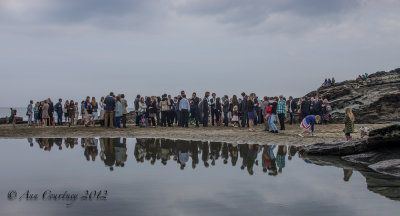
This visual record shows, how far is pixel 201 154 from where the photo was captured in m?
11.8

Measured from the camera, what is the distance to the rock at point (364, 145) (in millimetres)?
10336

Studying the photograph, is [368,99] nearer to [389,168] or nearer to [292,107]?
[292,107]

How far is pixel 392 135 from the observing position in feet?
33.6

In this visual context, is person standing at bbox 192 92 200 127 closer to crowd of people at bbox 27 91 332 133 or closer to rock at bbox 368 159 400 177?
crowd of people at bbox 27 91 332 133

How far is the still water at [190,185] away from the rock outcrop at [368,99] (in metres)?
18.5

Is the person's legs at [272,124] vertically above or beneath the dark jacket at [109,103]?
beneath

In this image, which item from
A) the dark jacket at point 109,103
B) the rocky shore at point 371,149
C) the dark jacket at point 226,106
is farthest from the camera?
the dark jacket at point 226,106

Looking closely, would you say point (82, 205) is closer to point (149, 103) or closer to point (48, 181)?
point (48, 181)

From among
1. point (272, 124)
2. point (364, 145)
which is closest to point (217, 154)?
point (364, 145)

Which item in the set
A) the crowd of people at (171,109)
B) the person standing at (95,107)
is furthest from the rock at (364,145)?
the person standing at (95,107)

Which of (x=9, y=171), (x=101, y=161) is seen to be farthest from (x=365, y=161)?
(x=9, y=171)

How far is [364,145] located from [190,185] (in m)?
6.26

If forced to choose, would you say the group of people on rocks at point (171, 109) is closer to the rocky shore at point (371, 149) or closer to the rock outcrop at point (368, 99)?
the rock outcrop at point (368, 99)

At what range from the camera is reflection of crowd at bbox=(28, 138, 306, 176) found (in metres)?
9.81
